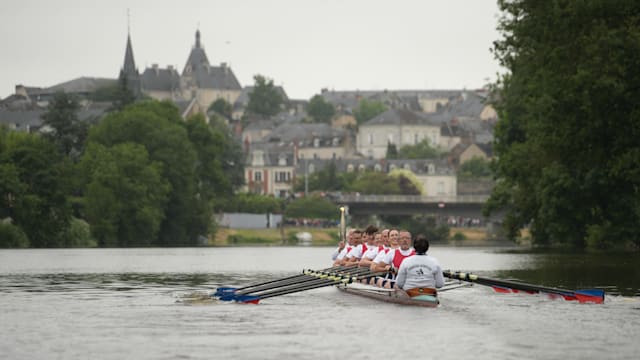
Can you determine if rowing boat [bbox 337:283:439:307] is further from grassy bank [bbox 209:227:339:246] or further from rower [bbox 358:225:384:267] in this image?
grassy bank [bbox 209:227:339:246]

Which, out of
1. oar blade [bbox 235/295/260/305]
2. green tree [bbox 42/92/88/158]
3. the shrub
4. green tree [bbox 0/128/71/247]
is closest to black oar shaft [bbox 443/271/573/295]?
oar blade [bbox 235/295/260/305]

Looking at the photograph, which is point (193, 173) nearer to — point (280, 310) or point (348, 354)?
point (280, 310)

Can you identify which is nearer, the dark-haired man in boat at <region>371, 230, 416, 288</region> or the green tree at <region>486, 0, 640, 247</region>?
the dark-haired man in boat at <region>371, 230, 416, 288</region>

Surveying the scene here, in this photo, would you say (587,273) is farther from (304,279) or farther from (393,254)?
(393,254)

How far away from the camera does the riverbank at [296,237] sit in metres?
137

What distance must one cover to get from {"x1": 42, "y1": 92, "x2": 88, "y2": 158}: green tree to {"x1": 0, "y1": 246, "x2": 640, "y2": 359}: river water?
86786 mm

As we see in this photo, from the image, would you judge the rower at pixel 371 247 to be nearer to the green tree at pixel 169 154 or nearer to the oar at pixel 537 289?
the oar at pixel 537 289

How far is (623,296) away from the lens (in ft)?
118

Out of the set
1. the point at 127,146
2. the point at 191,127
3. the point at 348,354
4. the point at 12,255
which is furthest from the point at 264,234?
the point at 348,354

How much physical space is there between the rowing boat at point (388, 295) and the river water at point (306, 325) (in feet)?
0.69

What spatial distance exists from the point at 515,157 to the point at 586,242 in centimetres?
556

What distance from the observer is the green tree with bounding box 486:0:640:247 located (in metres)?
49.8

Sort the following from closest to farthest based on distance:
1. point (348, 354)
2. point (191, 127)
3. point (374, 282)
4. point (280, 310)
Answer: point (348, 354)
point (280, 310)
point (374, 282)
point (191, 127)

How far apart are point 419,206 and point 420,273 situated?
131248 mm
